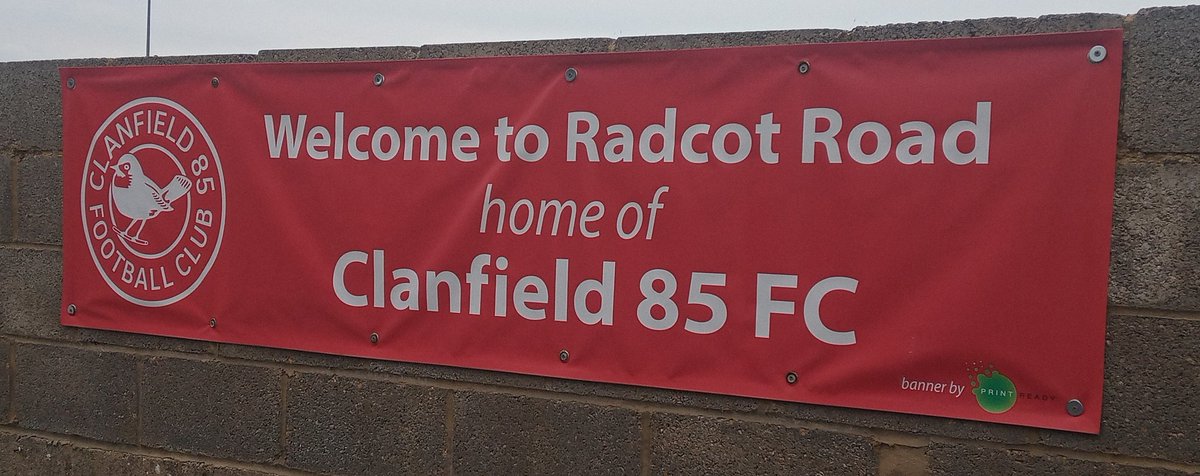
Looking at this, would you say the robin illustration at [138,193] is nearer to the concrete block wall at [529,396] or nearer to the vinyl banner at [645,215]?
the vinyl banner at [645,215]

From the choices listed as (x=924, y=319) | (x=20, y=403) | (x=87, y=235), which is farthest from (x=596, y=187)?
(x=20, y=403)

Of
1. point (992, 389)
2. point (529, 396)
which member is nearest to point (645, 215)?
point (529, 396)

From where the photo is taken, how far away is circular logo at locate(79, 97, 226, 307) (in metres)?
3.19

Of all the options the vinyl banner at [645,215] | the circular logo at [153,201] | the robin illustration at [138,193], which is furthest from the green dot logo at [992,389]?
the robin illustration at [138,193]

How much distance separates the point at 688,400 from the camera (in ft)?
8.75

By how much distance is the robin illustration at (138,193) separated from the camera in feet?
10.6

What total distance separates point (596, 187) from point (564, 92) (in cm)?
29

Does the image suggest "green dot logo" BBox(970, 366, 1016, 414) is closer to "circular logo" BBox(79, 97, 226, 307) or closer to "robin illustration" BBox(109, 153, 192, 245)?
"circular logo" BBox(79, 97, 226, 307)

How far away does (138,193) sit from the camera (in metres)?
3.26

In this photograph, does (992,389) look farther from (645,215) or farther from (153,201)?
(153,201)

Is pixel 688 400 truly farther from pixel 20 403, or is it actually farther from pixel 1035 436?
pixel 20 403

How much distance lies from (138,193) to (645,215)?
1788mm

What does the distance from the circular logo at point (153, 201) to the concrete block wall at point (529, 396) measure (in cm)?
18

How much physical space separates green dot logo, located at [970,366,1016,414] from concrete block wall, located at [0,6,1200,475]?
0.22 ft
